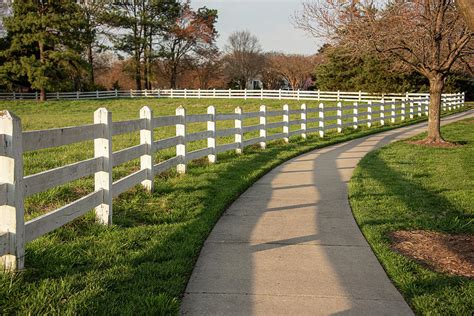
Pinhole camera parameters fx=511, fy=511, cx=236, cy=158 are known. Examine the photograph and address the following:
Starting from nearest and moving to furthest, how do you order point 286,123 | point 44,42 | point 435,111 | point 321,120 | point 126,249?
point 126,249, point 286,123, point 435,111, point 321,120, point 44,42

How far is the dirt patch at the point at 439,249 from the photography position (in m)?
4.89

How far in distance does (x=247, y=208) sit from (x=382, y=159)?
20.9ft

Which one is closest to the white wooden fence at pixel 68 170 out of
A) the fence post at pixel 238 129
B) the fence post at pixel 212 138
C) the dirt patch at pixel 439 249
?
the fence post at pixel 212 138

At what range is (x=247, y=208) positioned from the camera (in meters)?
7.41

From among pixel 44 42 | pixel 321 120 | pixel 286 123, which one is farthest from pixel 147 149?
pixel 44 42

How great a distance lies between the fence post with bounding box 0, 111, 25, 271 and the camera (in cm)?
422

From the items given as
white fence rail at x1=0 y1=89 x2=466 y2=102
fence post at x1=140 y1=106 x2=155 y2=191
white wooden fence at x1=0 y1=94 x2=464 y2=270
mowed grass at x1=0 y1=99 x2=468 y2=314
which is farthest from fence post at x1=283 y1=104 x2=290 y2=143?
white fence rail at x1=0 y1=89 x2=466 y2=102

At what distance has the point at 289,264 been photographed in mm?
4953

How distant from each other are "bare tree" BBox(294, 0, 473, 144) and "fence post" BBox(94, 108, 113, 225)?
10.8 metres

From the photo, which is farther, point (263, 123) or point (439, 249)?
point (263, 123)

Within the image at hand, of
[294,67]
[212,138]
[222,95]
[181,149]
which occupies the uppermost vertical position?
[294,67]

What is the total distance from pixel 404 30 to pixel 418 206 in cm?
921

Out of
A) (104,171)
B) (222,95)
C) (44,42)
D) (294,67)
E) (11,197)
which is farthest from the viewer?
(294,67)

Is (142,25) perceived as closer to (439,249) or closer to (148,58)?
(148,58)
